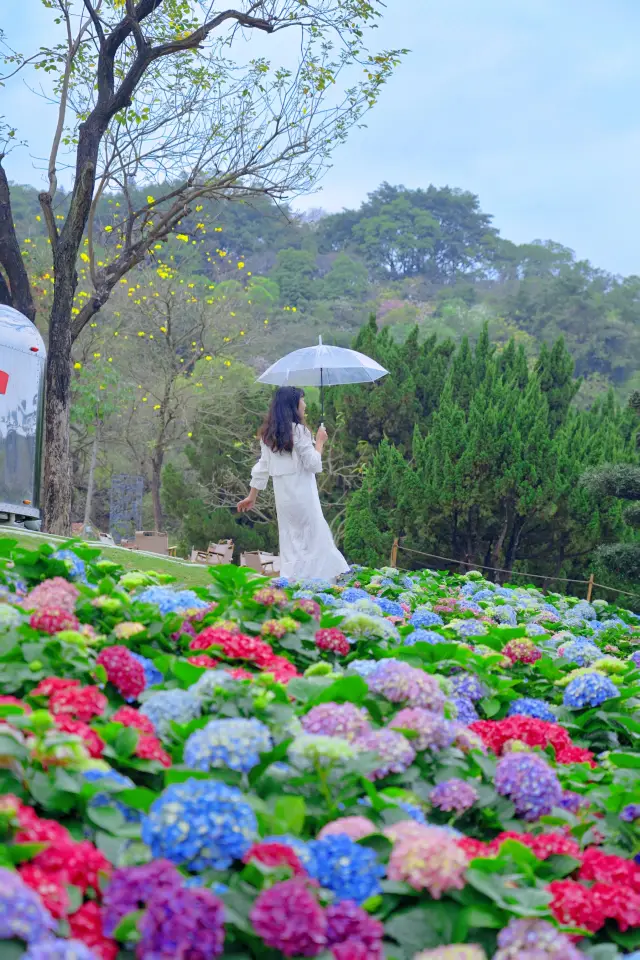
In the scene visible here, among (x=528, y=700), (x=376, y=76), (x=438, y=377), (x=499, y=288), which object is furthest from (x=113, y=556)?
(x=499, y=288)

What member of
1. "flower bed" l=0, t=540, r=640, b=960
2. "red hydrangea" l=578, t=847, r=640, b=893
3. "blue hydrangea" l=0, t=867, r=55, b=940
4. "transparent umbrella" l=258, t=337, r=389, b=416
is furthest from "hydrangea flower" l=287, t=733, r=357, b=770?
"transparent umbrella" l=258, t=337, r=389, b=416

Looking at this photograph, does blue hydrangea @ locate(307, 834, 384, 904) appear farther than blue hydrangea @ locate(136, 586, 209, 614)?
No

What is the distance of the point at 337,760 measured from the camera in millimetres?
1745

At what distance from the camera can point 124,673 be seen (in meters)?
2.13

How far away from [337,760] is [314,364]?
6.54 m

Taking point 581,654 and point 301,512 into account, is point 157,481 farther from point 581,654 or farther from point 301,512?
point 581,654

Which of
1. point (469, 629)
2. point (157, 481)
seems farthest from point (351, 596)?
point (157, 481)

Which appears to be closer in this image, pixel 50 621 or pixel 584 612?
pixel 50 621

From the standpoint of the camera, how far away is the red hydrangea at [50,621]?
7.56ft

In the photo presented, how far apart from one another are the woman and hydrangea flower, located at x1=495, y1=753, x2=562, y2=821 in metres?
4.79

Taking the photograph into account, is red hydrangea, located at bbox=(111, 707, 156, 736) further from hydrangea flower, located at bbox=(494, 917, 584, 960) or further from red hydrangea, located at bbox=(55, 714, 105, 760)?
hydrangea flower, located at bbox=(494, 917, 584, 960)

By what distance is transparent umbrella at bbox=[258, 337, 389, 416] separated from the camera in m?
8.22

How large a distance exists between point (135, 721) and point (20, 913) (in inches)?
26.2

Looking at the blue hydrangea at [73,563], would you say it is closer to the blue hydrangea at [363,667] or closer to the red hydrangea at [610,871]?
the blue hydrangea at [363,667]
